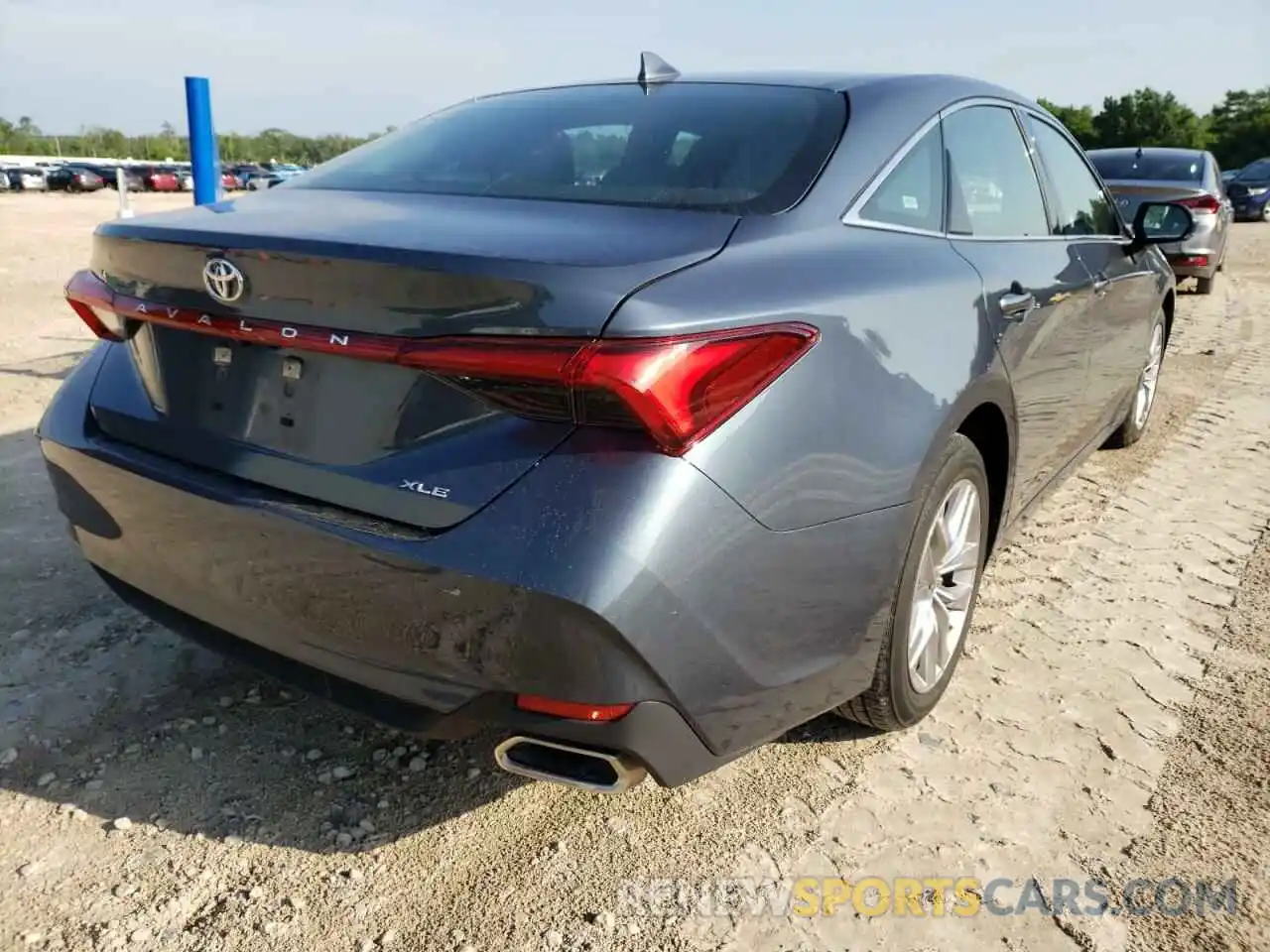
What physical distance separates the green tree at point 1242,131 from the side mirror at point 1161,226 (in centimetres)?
4586

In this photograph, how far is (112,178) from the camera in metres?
56.1

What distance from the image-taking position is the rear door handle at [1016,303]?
8.61 feet

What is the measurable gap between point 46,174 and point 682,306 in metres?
59.8

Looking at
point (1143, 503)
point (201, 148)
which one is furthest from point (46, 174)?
point (1143, 503)

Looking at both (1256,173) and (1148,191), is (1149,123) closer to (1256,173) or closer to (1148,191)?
(1256,173)

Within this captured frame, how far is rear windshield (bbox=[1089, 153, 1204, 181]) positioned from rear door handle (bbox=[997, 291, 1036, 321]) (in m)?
8.30

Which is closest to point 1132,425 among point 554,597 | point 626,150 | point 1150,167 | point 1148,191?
point 626,150

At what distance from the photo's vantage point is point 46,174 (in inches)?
2029

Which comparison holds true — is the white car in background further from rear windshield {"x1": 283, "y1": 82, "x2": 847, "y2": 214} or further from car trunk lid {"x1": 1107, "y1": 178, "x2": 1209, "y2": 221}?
rear windshield {"x1": 283, "y1": 82, "x2": 847, "y2": 214}

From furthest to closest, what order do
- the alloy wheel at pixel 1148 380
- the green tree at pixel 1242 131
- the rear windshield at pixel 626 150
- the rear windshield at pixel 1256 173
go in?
1. the green tree at pixel 1242 131
2. the rear windshield at pixel 1256 173
3. the alloy wheel at pixel 1148 380
4. the rear windshield at pixel 626 150

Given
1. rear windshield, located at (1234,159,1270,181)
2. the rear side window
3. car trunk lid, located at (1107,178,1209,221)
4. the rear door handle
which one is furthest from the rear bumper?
rear windshield, located at (1234,159,1270,181)

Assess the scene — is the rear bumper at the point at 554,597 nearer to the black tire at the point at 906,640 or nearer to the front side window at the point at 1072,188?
the black tire at the point at 906,640

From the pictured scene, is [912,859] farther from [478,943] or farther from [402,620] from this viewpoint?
[402,620]

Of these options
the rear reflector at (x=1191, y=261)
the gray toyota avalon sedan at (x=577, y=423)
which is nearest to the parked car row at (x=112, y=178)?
the rear reflector at (x=1191, y=261)
